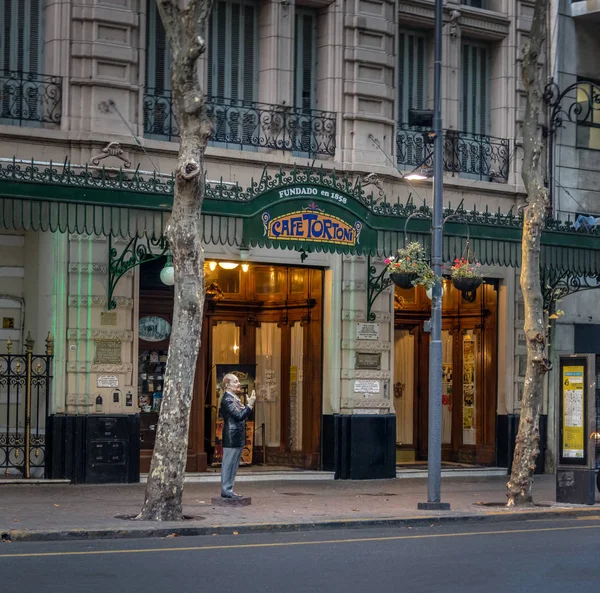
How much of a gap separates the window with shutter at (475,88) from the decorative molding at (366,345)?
191 inches

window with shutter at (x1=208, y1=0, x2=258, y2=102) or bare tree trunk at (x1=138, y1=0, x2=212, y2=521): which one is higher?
window with shutter at (x1=208, y1=0, x2=258, y2=102)

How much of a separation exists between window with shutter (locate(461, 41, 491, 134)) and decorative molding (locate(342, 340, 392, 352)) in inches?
191

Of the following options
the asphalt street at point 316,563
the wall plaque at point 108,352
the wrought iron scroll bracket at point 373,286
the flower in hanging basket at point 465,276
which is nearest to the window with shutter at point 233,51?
the wrought iron scroll bracket at point 373,286

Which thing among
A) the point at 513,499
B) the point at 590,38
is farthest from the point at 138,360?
the point at 590,38

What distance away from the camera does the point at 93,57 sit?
19719mm

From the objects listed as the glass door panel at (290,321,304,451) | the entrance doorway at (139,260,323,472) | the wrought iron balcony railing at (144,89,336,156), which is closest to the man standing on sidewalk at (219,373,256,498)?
the entrance doorway at (139,260,323,472)

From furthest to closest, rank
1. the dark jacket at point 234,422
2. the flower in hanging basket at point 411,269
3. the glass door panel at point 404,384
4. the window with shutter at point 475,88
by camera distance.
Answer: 1. the glass door panel at point 404,384
2. the window with shutter at point 475,88
3. the flower in hanging basket at point 411,269
4. the dark jacket at point 234,422

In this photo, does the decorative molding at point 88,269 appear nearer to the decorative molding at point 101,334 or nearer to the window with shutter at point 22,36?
the decorative molding at point 101,334

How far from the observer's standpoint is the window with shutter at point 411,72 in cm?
2397

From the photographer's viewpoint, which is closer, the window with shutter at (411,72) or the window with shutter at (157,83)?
the window with shutter at (157,83)

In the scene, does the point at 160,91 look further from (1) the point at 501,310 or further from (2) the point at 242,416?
(1) the point at 501,310

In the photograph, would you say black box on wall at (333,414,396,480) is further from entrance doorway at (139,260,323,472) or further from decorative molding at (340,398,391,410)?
entrance doorway at (139,260,323,472)

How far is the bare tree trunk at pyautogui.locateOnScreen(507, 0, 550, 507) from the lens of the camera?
18.2 m

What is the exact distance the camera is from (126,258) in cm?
2019
